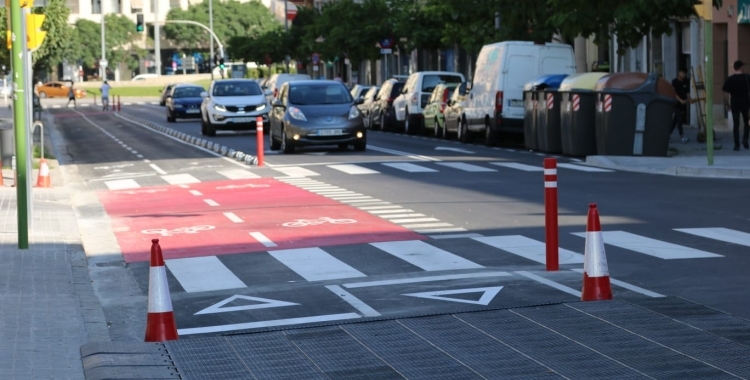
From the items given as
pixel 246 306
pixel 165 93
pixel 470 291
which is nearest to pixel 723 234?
pixel 470 291

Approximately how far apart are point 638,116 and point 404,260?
→ 47.7 ft

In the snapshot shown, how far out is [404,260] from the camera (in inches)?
505

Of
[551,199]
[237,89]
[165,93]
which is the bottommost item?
[551,199]

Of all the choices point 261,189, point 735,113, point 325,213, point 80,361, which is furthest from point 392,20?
point 80,361

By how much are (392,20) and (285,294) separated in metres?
54.5

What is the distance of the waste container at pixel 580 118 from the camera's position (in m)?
28.0

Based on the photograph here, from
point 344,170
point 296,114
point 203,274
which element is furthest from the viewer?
point 296,114

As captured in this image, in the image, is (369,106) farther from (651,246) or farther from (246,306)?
(246,306)

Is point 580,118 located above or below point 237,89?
below

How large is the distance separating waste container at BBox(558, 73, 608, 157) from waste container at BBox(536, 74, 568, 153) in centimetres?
54

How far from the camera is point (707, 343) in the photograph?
28.0 ft

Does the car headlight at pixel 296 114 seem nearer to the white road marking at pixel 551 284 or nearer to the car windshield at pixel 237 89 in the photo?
the car windshield at pixel 237 89

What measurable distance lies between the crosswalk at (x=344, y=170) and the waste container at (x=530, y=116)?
4475 millimetres

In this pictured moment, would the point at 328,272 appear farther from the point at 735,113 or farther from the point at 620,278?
the point at 735,113
